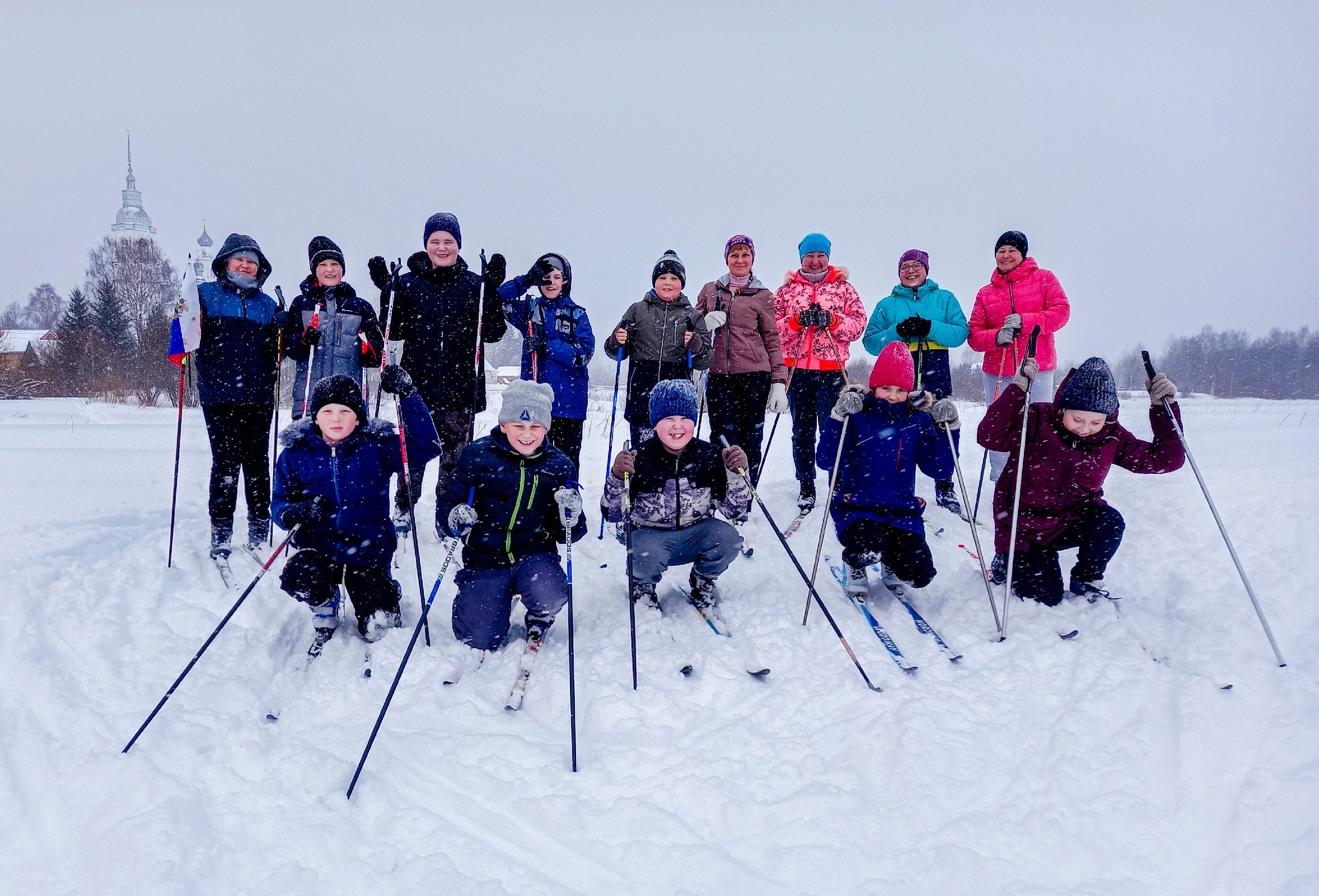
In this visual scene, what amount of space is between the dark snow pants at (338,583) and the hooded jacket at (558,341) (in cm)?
213

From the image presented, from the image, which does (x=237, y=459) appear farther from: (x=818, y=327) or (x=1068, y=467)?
(x=1068, y=467)

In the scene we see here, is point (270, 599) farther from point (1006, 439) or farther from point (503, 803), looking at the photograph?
point (1006, 439)

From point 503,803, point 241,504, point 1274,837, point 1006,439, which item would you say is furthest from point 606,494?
point 241,504

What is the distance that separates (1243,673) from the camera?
341cm

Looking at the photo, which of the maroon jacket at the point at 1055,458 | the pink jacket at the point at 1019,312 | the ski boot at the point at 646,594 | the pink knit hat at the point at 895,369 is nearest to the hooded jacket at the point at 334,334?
the ski boot at the point at 646,594

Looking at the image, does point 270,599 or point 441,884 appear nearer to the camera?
point 441,884

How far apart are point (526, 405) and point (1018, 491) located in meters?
3.23

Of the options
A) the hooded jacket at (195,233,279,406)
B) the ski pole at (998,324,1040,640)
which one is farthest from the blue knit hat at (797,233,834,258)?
the hooded jacket at (195,233,279,406)

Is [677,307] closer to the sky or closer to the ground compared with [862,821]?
closer to the sky

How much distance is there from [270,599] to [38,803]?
188cm

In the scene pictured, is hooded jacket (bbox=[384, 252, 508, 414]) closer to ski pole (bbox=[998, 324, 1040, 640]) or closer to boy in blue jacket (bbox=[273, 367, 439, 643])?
boy in blue jacket (bbox=[273, 367, 439, 643])

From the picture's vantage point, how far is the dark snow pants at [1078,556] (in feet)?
14.0

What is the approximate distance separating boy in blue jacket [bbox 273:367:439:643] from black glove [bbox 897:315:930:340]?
4.45 metres

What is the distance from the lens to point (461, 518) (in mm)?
3697
